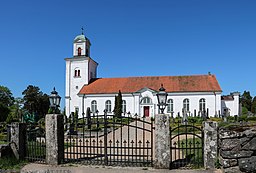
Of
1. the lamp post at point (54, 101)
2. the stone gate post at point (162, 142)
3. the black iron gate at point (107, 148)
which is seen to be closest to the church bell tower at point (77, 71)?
the black iron gate at point (107, 148)

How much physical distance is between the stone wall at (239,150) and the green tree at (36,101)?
157 ft

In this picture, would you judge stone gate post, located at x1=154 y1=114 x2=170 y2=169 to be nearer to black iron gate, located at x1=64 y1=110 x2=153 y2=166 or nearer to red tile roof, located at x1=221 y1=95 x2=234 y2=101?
black iron gate, located at x1=64 y1=110 x2=153 y2=166

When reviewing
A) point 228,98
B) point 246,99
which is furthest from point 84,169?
point 246,99

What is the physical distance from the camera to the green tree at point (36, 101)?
50.0 m

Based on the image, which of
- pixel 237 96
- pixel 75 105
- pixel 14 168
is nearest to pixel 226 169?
pixel 14 168

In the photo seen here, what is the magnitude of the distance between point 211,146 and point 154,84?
32247mm

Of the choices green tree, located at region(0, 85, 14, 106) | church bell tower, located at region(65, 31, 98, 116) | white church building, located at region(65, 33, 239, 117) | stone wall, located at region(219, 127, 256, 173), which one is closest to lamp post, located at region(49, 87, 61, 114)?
stone wall, located at region(219, 127, 256, 173)

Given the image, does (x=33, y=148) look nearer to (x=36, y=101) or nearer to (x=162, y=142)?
(x=162, y=142)

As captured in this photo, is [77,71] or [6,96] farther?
[6,96]

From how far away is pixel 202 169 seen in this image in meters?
7.18

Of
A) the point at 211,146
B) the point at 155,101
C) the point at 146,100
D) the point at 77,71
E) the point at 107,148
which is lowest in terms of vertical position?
the point at 107,148

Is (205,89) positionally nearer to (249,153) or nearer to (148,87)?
(148,87)

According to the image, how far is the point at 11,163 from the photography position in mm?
7969

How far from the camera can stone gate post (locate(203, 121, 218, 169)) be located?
7.16 m
